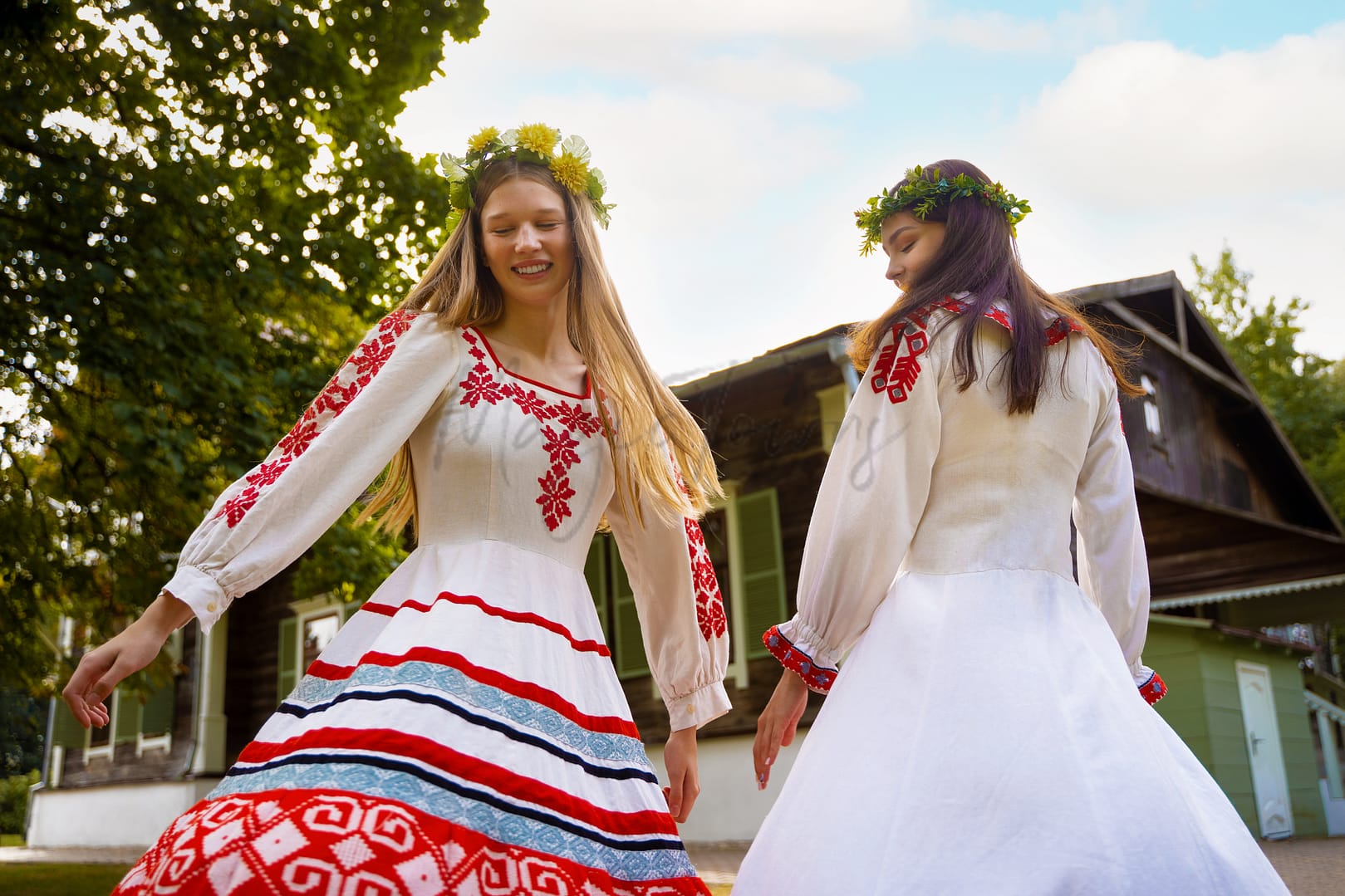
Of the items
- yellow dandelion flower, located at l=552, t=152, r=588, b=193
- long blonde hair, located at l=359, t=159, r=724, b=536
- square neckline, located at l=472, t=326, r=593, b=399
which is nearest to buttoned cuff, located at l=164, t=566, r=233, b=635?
long blonde hair, located at l=359, t=159, r=724, b=536

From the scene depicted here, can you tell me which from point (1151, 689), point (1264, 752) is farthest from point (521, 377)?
point (1264, 752)

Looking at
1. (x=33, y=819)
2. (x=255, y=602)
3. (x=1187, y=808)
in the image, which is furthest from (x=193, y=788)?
(x=1187, y=808)

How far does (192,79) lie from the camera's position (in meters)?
7.38

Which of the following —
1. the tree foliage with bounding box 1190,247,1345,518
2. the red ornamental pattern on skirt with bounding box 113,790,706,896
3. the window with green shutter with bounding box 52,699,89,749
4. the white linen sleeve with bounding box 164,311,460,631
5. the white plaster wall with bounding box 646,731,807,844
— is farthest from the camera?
the tree foliage with bounding box 1190,247,1345,518

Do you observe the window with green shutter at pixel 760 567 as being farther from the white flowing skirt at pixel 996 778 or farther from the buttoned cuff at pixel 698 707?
the white flowing skirt at pixel 996 778

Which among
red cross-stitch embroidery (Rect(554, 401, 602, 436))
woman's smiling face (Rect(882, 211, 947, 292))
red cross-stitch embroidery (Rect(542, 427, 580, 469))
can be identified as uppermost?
woman's smiling face (Rect(882, 211, 947, 292))

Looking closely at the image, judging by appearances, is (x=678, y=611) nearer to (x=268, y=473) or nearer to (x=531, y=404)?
(x=531, y=404)

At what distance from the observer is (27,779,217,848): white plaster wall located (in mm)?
17125

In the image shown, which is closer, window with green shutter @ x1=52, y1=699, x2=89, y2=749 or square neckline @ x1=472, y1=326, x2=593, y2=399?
square neckline @ x1=472, y1=326, x2=593, y2=399

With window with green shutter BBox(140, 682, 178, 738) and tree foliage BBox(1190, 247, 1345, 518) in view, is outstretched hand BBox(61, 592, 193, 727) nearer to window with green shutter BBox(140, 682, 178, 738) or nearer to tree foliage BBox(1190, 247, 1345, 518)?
window with green shutter BBox(140, 682, 178, 738)

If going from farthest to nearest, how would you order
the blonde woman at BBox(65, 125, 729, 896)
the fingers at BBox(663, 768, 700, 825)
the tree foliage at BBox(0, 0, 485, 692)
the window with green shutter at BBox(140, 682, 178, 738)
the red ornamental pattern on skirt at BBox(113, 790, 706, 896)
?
1. the window with green shutter at BBox(140, 682, 178, 738)
2. the tree foliage at BBox(0, 0, 485, 692)
3. the fingers at BBox(663, 768, 700, 825)
4. the blonde woman at BBox(65, 125, 729, 896)
5. the red ornamental pattern on skirt at BBox(113, 790, 706, 896)

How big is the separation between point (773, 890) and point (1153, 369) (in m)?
16.3

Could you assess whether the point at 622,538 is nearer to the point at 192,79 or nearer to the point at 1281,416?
the point at 192,79

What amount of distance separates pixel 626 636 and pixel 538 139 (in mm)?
9365
